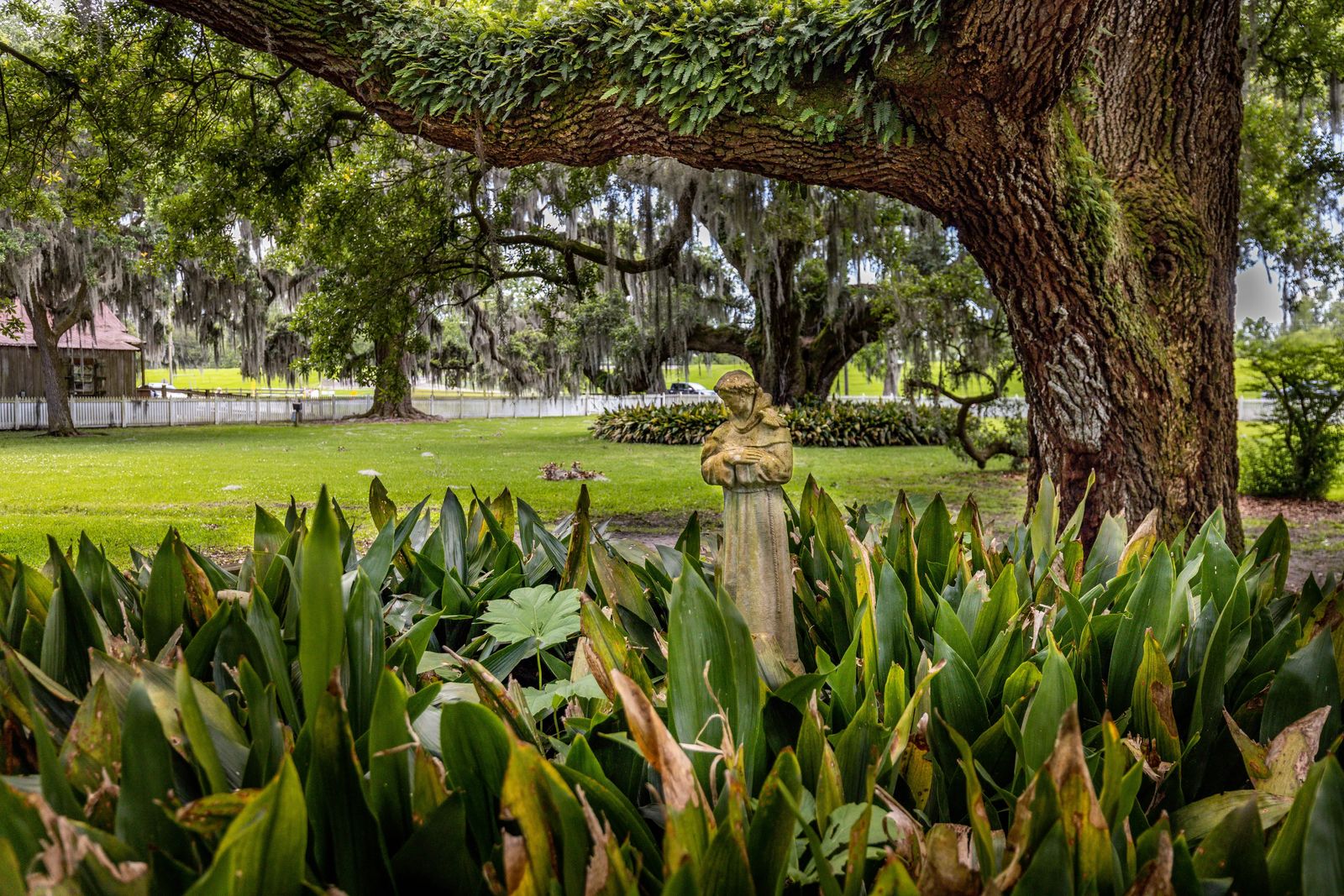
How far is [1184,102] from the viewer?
4125 millimetres

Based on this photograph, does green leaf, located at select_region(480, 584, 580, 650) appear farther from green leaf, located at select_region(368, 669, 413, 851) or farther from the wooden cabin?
the wooden cabin

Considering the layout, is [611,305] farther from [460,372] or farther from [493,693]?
[493,693]

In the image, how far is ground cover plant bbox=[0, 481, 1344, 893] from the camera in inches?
33.7

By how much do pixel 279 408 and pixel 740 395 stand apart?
23.8m

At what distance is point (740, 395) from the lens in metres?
1.72

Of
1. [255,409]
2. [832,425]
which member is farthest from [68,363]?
[832,425]

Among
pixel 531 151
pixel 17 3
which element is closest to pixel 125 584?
pixel 531 151

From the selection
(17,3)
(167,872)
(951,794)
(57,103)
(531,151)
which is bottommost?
(951,794)

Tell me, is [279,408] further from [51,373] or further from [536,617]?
[536,617]

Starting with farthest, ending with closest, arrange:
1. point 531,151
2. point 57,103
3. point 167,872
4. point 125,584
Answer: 1. point 57,103
2. point 531,151
3. point 125,584
4. point 167,872

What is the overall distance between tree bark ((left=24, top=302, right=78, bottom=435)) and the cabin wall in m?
2.28

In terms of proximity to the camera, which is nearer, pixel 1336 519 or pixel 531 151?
pixel 531 151

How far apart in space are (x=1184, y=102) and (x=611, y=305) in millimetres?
18493

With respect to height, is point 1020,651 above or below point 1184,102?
below
